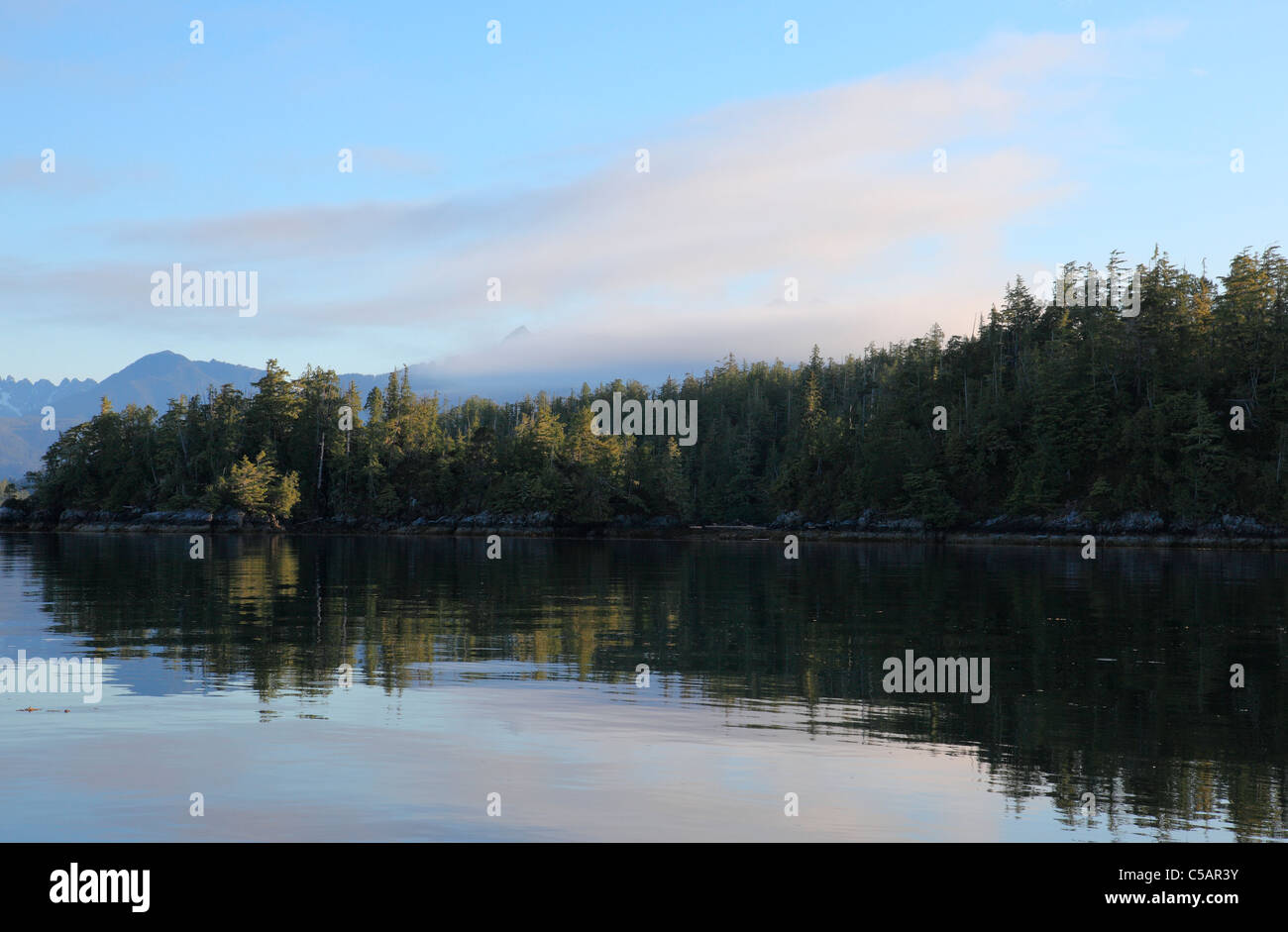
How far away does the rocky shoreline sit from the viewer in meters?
138

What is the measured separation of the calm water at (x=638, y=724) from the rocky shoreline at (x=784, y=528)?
97.8 metres

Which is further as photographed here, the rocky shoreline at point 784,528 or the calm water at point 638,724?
the rocky shoreline at point 784,528

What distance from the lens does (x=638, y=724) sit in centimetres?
2216

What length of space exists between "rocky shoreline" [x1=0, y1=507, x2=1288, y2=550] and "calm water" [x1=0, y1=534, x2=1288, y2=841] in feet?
321

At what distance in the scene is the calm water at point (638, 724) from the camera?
15.1 meters

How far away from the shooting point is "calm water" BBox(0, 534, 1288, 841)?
15117mm

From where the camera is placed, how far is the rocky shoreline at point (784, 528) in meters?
138

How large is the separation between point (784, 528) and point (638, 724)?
543 ft

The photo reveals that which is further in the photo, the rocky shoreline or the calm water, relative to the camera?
the rocky shoreline

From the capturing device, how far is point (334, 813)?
15.0 m
